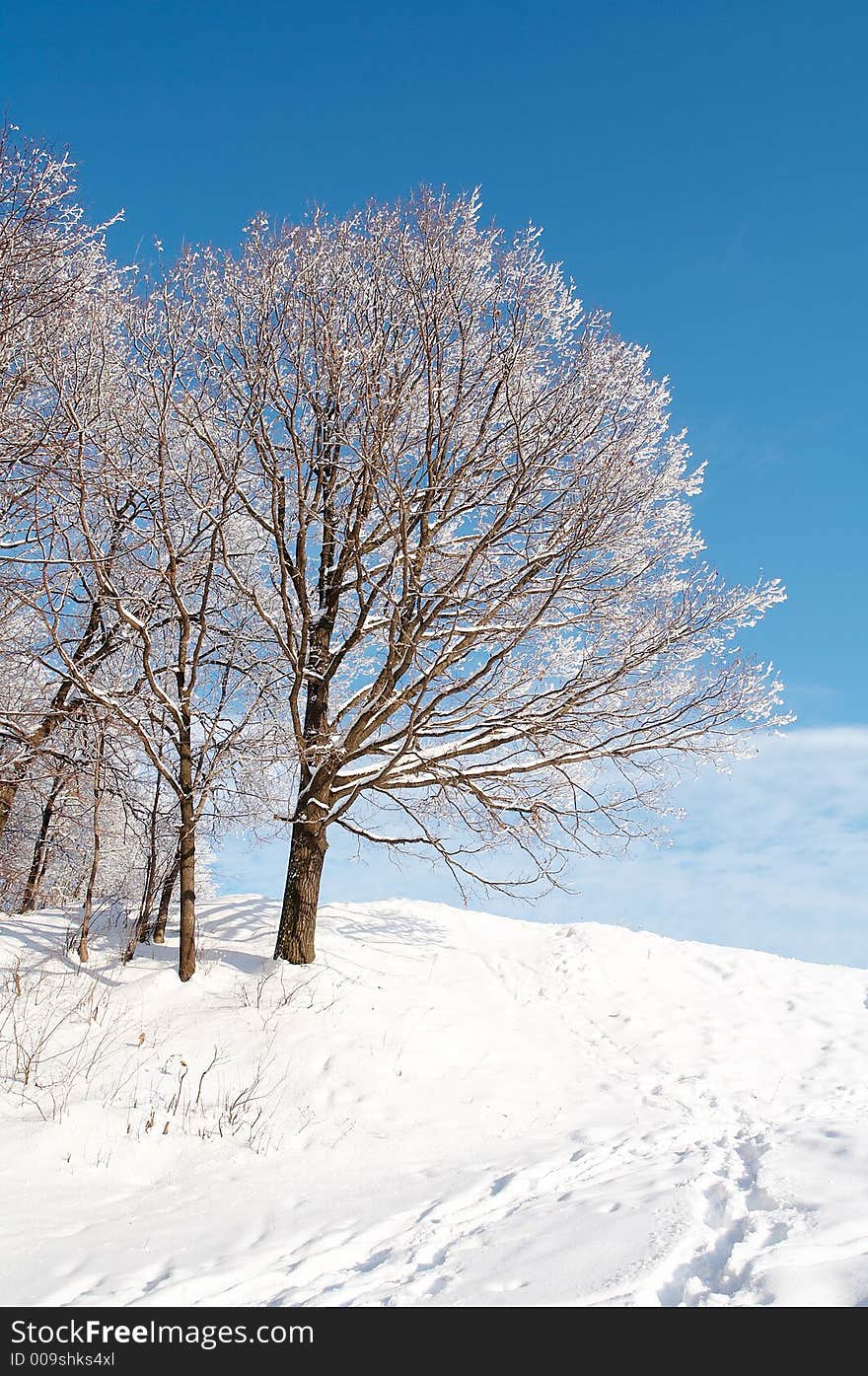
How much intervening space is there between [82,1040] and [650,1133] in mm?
5359

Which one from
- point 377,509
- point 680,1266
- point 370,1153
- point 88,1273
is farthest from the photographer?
point 377,509

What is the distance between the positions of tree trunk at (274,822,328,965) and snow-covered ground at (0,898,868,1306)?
0.34 m

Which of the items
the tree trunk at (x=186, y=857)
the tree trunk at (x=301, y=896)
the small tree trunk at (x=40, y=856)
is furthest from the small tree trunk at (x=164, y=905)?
the tree trunk at (x=301, y=896)

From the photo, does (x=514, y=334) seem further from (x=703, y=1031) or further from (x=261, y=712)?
(x=703, y=1031)

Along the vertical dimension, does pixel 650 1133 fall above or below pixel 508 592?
below

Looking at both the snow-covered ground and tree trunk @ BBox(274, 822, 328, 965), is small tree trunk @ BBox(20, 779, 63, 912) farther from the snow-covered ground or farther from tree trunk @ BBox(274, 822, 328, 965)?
tree trunk @ BBox(274, 822, 328, 965)

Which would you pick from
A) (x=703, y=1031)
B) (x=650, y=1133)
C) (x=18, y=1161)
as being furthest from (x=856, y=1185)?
Result: (x=703, y=1031)

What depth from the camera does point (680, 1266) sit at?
3.75 m

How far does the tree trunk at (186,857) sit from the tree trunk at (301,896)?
3.68 feet

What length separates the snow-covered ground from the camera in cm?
398

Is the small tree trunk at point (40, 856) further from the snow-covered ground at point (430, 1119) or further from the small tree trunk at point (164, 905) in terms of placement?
the small tree trunk at point (164, 905)

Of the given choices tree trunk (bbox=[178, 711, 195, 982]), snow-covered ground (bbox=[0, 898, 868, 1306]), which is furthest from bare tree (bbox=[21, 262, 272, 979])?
snow-covered ground (bbox=[0, 898, 868, 1306])

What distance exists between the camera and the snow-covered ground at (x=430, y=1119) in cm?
398

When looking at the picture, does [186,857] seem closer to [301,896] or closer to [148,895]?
[148,895]
